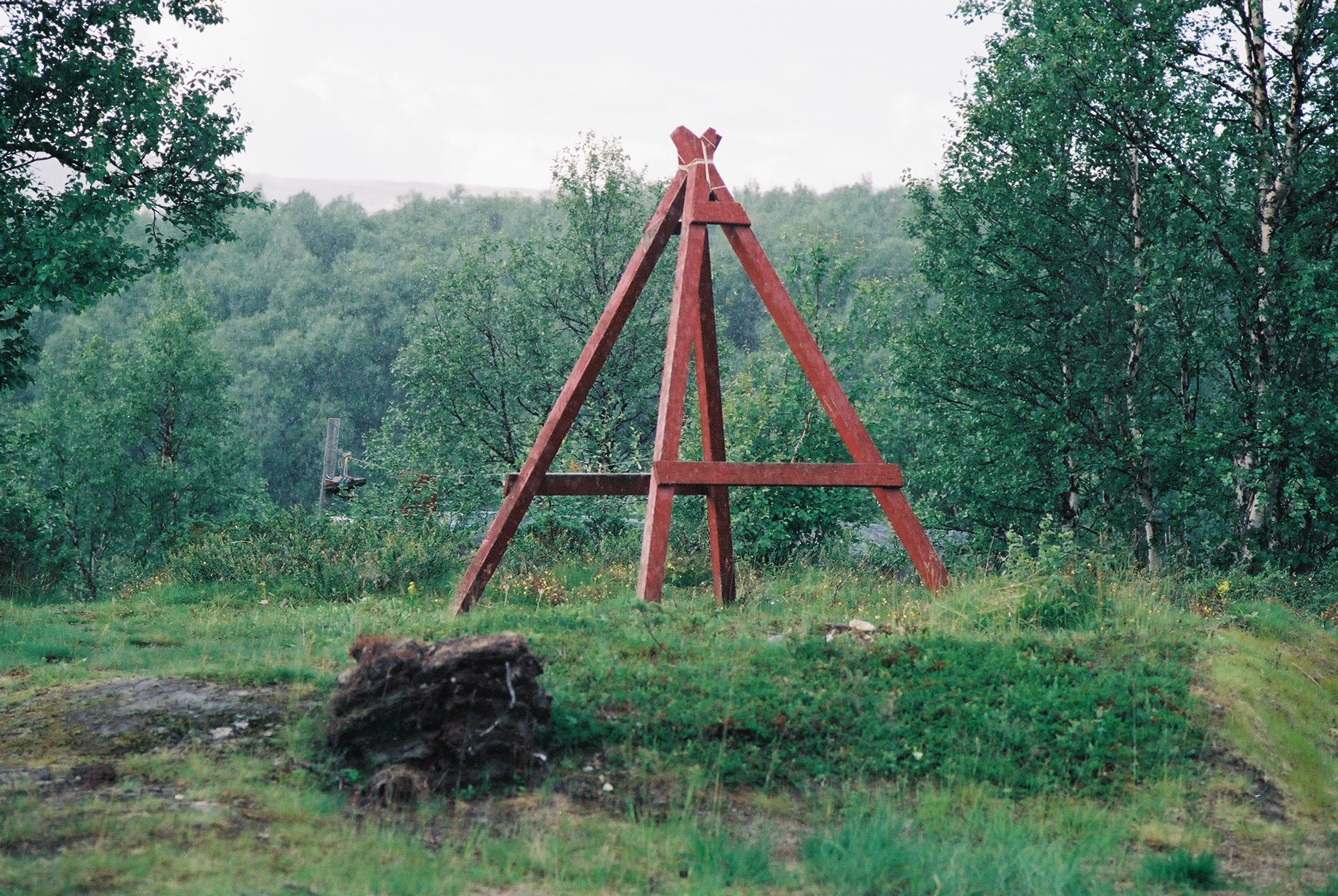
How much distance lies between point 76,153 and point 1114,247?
14.7 meters

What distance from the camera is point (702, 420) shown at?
9258 mm

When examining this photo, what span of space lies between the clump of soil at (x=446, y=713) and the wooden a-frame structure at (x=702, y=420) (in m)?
2.54

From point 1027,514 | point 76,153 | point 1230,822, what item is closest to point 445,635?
point 1230,822

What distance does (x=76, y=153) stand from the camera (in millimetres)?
13203

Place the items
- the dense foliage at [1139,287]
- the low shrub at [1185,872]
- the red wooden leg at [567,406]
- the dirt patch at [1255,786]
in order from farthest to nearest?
1. the dense foliage at [1139,287]
2. the red wooden leg at [567,406]
3. the dirt patch at [1255,786]
4. the low shrub at [1185,872]

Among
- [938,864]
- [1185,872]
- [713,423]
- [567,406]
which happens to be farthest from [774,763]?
[713,423]

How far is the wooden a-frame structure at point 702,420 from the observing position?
25.8ft

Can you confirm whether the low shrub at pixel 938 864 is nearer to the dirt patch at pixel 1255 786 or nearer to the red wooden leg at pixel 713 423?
the dirt patch at pixel 1255 786

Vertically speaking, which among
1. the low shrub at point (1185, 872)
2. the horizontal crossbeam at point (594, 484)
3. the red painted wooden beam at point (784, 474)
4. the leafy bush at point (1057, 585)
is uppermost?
the red painted wooden beam at point (784, 474)

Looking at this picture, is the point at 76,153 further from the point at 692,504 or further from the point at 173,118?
the point at 692,504

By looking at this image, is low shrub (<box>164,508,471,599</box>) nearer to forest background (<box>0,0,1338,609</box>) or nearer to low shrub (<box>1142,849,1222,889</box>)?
forest background (<box>0,0,1338,609</box>)

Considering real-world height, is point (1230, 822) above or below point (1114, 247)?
below

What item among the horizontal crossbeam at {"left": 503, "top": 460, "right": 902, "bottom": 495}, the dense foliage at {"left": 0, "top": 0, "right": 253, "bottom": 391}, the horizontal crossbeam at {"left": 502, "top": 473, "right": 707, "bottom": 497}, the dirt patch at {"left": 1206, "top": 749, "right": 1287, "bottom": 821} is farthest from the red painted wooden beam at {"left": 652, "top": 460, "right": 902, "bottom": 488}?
the dense foliage at {"left": 0, "top": 0, "right": 253, "bottom": 391}

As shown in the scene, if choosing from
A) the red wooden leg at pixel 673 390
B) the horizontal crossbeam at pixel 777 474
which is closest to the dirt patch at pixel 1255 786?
the horizontal crossbeam at pixel 777 474
